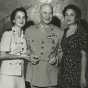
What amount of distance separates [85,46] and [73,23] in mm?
202

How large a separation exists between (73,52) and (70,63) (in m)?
0.09

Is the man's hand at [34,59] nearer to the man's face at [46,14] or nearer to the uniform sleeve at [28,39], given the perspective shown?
the uniform sleeve at [28,39]

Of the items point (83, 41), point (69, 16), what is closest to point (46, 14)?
point (69, 16)

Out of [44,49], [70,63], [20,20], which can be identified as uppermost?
[20,20]

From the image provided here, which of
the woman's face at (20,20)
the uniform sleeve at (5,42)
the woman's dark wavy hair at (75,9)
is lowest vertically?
the uniform sleeve at (5,42)

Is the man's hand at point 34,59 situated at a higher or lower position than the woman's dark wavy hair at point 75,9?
lower

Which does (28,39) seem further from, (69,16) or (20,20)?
(69,16)

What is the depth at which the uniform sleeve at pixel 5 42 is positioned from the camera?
1.85 metres

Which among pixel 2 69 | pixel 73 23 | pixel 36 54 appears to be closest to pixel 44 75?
pixel 36 54

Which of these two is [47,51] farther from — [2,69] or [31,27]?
[2,69]

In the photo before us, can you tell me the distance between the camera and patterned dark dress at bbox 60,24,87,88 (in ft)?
6.09

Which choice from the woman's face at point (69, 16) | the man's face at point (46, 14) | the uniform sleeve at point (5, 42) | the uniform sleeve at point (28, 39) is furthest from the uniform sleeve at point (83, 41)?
the uniform sleeve at point (5, 42)

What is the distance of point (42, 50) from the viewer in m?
1.85

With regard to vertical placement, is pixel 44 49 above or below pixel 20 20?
below
